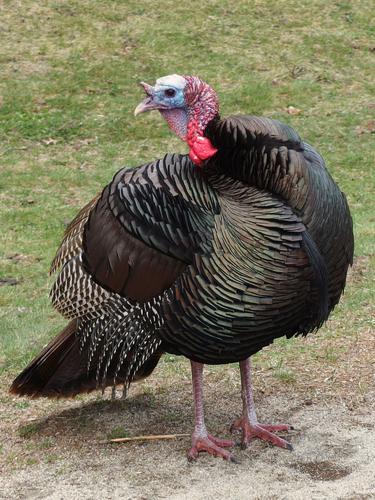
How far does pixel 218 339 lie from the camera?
427 cm

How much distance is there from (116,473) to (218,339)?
3.07ft

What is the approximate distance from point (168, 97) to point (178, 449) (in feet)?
6.04

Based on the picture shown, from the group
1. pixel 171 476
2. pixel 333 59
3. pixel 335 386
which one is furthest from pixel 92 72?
pixel 171 476

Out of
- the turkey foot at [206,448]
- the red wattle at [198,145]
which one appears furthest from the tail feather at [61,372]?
the red wattle at [198,145]

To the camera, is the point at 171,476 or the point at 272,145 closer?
the point at 272,145

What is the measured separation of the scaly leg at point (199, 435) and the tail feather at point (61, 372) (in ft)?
0.90

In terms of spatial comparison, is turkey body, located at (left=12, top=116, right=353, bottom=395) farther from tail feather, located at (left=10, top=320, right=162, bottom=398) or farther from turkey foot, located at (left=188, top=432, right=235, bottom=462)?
turkey foot, located at (left=188, top=432, right=235, bottom=462)

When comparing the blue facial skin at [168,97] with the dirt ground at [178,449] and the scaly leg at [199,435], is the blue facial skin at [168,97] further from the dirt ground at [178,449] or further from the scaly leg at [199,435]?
the dirt ground at [178,449]

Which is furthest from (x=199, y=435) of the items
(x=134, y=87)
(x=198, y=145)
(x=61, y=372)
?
(x=134, y=87)

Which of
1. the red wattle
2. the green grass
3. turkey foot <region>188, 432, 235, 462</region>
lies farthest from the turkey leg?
the green grass

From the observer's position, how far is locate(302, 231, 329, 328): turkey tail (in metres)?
4.19

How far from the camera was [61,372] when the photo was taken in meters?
4.98

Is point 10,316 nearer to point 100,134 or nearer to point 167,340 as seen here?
point 167,340

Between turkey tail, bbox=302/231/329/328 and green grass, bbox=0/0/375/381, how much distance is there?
3254mm
